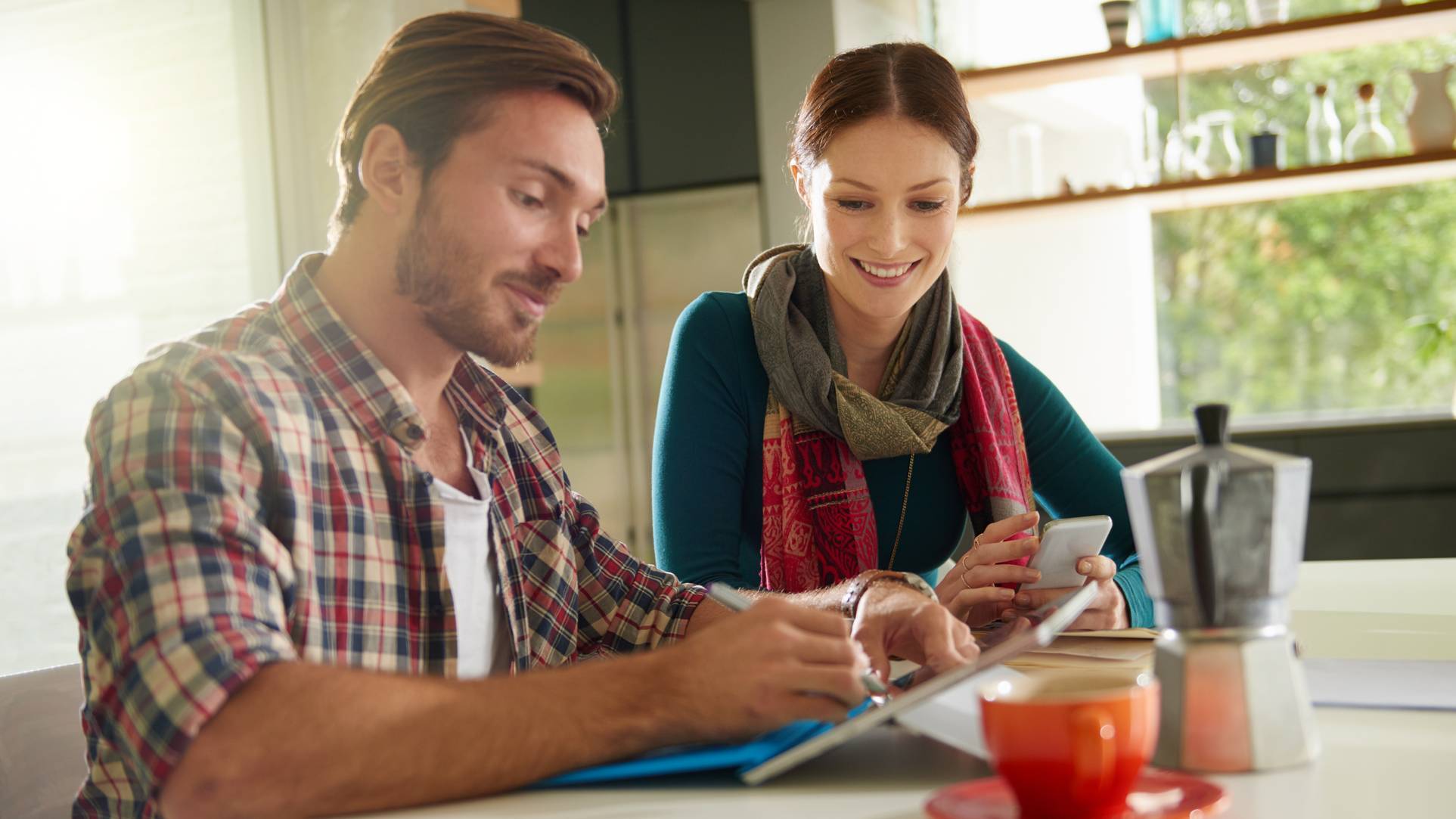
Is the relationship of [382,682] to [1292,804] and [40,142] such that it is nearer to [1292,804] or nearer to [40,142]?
[1292,804]

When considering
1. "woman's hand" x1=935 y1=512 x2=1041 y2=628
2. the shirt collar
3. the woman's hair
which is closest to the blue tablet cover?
the shirt collar

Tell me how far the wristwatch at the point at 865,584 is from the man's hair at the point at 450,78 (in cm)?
55

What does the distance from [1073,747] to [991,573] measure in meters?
0.70

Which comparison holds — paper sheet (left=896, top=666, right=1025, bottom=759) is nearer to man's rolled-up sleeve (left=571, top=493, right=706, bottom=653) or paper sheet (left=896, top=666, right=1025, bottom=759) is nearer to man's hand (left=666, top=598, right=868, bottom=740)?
man's hand (left=666, top=598, right=868, bottom=740)

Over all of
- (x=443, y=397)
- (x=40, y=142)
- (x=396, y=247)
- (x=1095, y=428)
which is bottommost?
(x=1095, y=428)

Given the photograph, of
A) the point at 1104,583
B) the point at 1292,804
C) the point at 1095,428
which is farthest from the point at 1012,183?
the point at 1292,804

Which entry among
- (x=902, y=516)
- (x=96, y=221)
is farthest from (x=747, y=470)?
(x=96, y=221)

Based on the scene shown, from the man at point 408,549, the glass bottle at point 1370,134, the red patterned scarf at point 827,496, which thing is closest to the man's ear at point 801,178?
the red patterned scarf at point 827,496

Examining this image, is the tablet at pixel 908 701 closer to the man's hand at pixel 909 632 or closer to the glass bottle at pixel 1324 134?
the man's hand at pixel 909 632

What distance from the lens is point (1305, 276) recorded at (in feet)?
16.0

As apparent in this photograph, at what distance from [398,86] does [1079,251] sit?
12.3 feet

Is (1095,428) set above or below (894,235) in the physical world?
below

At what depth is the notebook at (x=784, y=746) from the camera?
0.74 m

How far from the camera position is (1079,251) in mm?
4602
